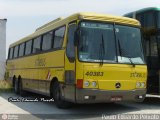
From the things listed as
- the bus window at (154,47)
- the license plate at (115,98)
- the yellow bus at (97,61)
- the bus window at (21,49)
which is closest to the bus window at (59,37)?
the yellow bus at (97,61)

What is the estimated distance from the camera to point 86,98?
11.6 metres

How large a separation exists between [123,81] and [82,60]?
59.1 inches

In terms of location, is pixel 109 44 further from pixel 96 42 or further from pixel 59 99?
pixel 59 99

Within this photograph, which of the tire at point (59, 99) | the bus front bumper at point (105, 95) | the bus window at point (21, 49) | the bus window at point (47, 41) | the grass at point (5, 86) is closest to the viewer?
the bus front bumper at point (105, 95)

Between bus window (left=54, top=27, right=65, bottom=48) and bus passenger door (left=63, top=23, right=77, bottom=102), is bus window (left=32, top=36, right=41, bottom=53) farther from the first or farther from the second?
bus passenger door (left=63, top=23, right=77, bottom=102)

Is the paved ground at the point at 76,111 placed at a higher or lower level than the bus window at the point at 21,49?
lower

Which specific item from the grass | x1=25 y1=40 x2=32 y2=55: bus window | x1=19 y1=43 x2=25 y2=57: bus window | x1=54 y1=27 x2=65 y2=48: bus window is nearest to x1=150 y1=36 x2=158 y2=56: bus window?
x1=54 y1=27 x2=65 y2=48: bus window

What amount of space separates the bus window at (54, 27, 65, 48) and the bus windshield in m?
1.63

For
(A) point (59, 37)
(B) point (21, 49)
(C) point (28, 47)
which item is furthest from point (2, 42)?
(A) point (59, 37)

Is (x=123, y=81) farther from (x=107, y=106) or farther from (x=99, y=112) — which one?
(x=107, y=106)

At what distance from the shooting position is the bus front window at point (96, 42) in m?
11.8

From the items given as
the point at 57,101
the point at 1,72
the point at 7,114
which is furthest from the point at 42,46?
the point at 1,72

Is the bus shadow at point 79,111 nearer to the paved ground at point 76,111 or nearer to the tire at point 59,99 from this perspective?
the paved ground at point 76,111

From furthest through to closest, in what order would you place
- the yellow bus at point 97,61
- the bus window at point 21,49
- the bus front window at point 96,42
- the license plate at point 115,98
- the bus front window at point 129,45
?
the bus window at point 21,49, the bus front window at point 129,45, the license plate at point 115,98, the bus front window at point 96,42, the yellow bus at point 97,61
